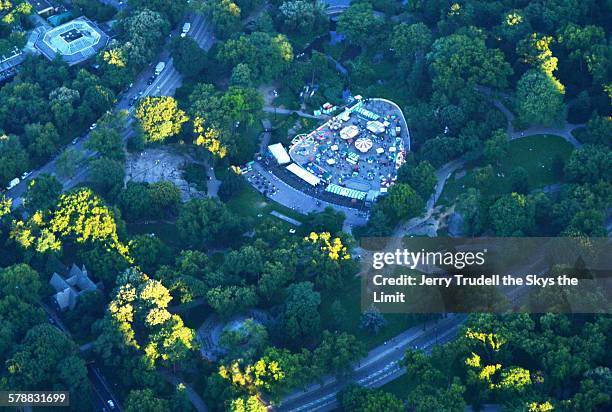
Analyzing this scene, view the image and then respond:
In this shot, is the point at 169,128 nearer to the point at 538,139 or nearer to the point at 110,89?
the point at 110,89

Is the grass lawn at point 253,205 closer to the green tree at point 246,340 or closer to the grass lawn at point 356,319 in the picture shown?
the grass lawn at point 356,319

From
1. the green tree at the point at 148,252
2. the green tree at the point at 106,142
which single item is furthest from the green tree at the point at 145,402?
the green tree at the point at 106,142

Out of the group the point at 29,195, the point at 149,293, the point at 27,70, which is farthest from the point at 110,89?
the point at 149,293

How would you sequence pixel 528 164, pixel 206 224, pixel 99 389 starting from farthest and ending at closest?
1. pixel 528 164
2. pixel 206 224
3. pixel 99 389

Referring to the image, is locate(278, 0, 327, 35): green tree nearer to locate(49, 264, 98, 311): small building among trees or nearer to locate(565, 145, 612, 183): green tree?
locate(565, 145, 612, 183): green tree

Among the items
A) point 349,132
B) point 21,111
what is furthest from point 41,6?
point 349,132

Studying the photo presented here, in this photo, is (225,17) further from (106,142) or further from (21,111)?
(21,111)
